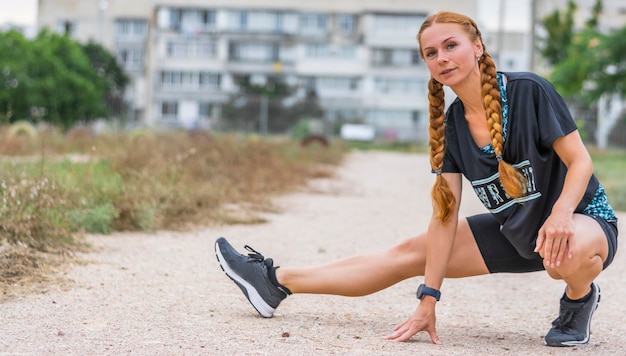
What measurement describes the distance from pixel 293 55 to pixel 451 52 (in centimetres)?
6071

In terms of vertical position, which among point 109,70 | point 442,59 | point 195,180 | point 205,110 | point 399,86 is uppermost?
point 442,59

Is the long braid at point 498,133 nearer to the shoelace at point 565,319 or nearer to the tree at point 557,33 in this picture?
the shoelace at point 565,319

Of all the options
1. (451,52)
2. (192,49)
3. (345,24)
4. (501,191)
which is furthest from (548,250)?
(345,24)

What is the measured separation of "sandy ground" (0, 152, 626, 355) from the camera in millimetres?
3682

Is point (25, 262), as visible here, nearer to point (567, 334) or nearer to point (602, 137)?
point (567, 334)

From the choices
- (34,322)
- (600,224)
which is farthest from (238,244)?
(600,224)

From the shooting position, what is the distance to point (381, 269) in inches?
164

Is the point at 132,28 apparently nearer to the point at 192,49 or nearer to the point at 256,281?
the point at 192,49

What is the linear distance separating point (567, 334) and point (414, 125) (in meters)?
59.1

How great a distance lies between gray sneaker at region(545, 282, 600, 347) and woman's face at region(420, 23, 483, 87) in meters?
0.98

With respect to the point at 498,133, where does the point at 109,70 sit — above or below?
below

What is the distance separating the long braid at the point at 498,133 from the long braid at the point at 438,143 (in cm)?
25

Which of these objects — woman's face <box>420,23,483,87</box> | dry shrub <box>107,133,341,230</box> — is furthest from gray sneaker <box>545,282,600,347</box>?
dry shrub <box>107,133,341,230</box>

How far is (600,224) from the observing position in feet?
12.1
